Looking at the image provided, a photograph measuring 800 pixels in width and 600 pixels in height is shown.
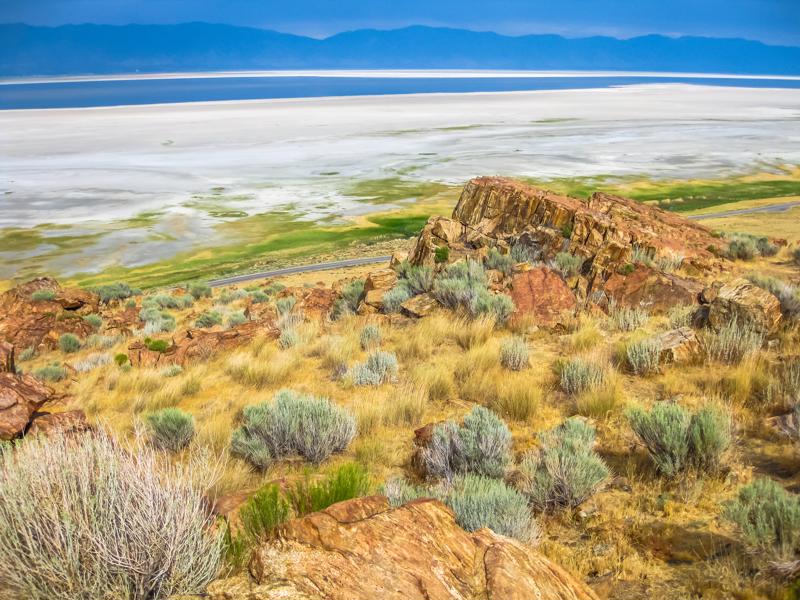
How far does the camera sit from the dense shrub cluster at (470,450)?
5305mm

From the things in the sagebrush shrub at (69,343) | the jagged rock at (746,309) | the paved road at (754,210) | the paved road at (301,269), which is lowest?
the paved road at (301,269)

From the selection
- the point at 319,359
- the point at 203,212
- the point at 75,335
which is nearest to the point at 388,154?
the point at 203,212

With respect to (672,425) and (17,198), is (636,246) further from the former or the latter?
(17,198)

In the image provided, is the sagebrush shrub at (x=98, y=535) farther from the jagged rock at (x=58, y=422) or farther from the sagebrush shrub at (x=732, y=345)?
the sagebrush shrub at (x=732, y=345)

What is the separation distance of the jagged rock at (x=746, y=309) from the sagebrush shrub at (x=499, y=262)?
517 centimetres

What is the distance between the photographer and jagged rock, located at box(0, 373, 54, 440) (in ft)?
23.3

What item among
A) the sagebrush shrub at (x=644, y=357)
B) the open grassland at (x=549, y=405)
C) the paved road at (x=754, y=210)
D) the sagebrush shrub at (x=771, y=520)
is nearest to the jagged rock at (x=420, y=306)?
the open grassland at (x=549, y=405)

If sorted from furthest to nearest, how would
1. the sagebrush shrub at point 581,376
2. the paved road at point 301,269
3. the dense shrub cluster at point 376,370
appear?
the paved road at point 301,269 → the dense shrub cluster at point 376,370 → the sagebrush shrub at point 581,376

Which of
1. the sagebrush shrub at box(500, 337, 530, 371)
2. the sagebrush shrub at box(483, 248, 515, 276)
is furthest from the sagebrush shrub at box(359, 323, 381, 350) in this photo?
Answer: the sagebrush shrub at box(483, 248, 515, 276)

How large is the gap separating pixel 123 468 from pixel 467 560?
194cm

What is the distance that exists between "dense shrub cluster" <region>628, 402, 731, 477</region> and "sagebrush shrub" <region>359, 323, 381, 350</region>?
5.40 meters

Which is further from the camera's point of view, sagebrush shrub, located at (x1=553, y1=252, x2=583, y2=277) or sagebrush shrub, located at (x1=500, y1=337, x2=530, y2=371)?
sagebrush shrub, located at (x1=553, y1=252, x2=583, y2=277)

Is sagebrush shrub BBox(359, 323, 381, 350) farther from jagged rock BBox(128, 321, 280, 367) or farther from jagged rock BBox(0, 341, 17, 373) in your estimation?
jagged rock BBox(0, 341, 17, 373)

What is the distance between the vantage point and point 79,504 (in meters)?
3.29
